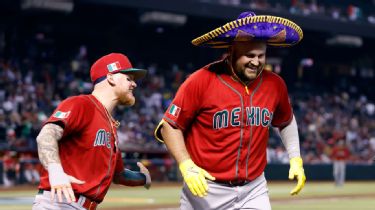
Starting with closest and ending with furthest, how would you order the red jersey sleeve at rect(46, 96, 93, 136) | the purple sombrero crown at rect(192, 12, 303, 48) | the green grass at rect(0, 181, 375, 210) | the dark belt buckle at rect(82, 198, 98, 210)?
the red jersey sleeve at rect(46, 96, 93, 136)
the dark belt buckle at rect(82, 198, 98, 210)
the purple sombrero crown at rect(192, 12, 303, 48)
the green grass at rect(0, 181, 375, 210)

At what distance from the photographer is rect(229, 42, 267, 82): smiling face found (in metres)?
5.55

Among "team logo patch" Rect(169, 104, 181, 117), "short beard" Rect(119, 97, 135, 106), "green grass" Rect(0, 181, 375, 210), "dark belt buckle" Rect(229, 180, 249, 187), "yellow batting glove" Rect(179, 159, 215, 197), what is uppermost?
"short beard" Rect(119, 97, 135, 106)

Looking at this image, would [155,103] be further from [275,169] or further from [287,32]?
[287,32]

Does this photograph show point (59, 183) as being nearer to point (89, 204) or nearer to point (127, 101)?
point (89, 204)

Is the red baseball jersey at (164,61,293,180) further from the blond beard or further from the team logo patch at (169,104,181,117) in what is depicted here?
the blond beard

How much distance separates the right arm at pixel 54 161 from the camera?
4.80 metres

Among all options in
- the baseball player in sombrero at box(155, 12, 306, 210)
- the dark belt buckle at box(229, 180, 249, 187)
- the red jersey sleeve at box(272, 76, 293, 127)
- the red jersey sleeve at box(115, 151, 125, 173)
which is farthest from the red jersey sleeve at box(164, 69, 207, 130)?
the red jersey sleeve at box(272, 76, 293, 127)

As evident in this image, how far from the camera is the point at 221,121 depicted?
5.58m

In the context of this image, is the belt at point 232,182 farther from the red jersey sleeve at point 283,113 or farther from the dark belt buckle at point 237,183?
the red jersey sleeve at point 283,113

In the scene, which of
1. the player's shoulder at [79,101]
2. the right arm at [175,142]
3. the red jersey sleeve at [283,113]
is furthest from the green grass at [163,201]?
the player's shoulder at [79,101]

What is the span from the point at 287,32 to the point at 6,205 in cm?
1086

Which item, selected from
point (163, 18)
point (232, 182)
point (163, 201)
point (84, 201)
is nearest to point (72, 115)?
point (84, 201)

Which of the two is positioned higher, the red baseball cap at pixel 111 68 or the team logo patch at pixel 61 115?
the red baseball cap at pixel 111 68

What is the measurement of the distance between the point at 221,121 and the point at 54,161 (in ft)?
4.31
